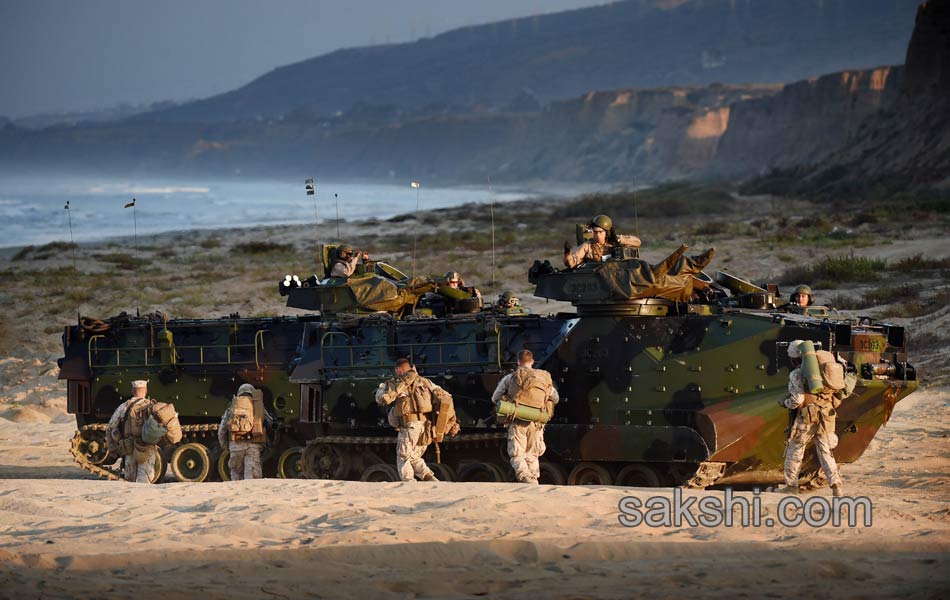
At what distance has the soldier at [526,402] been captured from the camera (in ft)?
48.2

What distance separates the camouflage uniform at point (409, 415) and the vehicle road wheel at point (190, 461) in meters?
3.33

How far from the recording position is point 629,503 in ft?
41.0

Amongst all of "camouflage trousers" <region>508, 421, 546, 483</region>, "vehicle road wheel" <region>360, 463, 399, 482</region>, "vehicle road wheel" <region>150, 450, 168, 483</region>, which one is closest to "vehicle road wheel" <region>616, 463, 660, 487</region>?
"camouflage trousers" <region>508, 421, 546, 483</region>

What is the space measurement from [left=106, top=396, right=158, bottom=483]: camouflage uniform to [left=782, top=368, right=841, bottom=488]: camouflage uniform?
22.9 feet

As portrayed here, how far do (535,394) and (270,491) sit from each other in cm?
280

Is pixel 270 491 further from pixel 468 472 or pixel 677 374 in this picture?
pixel 677 374

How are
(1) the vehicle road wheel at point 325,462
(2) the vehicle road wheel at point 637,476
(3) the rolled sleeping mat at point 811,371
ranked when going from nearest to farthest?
(3) the rolled sleeping mat at point 811,371
(2) the vehicle road wheel at point 637,476
(1) the vehicle road wheel at point 325,462

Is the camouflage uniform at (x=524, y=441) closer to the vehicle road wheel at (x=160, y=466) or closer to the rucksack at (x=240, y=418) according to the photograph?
the rucksack at (x=240, y=418)

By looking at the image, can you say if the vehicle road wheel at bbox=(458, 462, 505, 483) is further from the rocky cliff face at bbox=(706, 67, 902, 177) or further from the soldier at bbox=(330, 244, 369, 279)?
the rocky cliff face at bbox=(706, 67, 902, 177)

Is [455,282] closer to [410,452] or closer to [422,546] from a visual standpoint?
[410,452]

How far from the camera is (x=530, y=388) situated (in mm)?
14672

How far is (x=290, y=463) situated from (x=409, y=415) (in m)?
2.69

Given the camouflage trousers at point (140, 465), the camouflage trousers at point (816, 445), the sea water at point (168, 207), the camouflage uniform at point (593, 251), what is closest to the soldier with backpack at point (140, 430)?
the camouflage trousers at point (140, 465)

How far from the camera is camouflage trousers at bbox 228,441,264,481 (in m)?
16.6
